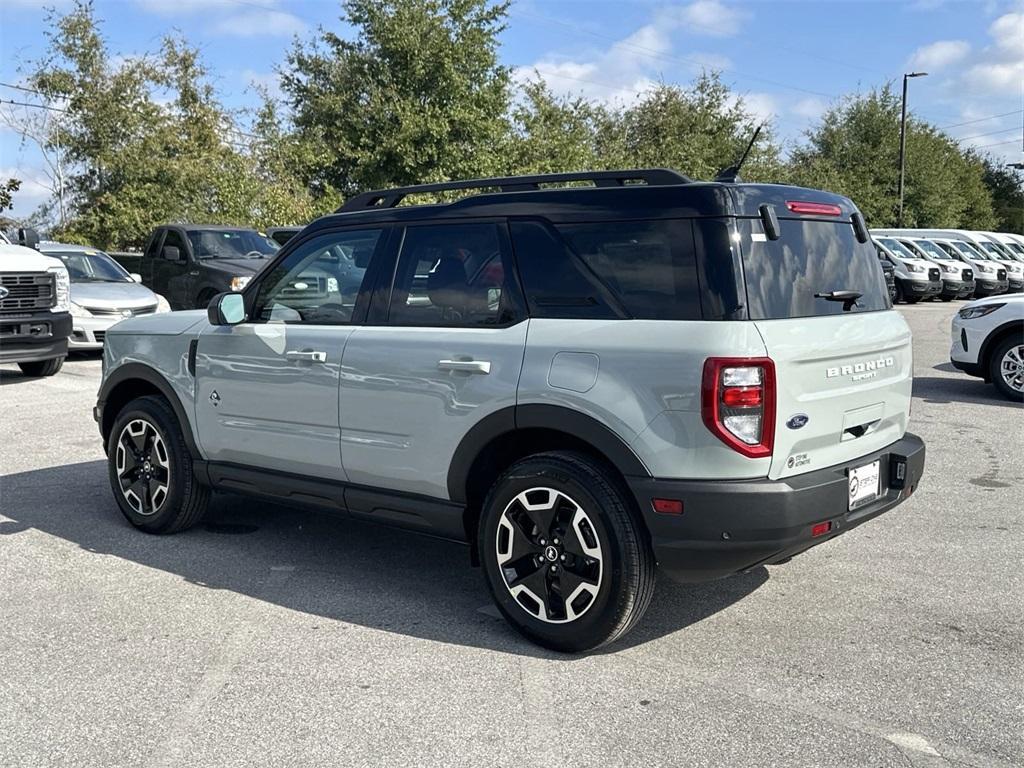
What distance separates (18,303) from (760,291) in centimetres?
1026

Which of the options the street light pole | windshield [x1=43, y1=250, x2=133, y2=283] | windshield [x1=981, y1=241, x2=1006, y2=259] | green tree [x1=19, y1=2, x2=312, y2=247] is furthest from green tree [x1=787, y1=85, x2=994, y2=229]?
windshield [x1=43, y1=250, x2=133, y2=283]

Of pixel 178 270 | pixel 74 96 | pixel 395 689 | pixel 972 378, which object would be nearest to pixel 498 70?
pixel 74 96

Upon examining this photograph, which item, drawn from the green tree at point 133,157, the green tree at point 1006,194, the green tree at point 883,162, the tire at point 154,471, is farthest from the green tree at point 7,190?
the green tree at point 1006,194

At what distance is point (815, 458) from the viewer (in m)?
3.92

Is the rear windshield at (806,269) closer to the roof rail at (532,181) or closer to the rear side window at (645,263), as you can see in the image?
the rear side window at (645,263)

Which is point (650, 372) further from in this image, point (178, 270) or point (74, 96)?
point (74, 96)

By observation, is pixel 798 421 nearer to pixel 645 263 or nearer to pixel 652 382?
pixel 652 382

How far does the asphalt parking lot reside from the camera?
3367 millimetres

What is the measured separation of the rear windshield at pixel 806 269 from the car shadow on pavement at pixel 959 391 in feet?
22.1

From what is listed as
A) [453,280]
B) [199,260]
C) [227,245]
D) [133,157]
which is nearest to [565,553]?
[453,280]

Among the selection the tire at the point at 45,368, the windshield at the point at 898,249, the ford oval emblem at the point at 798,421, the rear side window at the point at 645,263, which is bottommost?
the tire at the point at 45,368

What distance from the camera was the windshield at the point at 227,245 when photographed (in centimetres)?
1680

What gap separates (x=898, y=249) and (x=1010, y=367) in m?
18.6

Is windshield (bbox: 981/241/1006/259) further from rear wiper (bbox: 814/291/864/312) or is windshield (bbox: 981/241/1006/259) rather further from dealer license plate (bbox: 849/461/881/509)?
dealer license plate (bbox: 849/461/881/509)
